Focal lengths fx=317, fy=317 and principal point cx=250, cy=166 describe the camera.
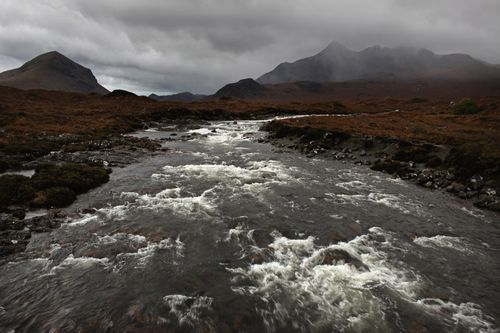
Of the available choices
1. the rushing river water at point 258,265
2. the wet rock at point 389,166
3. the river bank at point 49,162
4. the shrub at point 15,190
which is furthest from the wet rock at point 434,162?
→ the shrub at point 15,190

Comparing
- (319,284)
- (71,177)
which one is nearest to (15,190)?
(71,177)

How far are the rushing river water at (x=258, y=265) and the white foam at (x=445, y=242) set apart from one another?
10 centimetres

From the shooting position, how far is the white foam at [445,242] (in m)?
16.2

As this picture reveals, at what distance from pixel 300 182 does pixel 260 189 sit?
14.1 ft

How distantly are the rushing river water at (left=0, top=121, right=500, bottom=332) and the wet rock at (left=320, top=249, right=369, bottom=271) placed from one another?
0.26ft

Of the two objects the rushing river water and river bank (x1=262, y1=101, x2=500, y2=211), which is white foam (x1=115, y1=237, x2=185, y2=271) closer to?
the rushing river water

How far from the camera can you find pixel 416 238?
17.1 meters

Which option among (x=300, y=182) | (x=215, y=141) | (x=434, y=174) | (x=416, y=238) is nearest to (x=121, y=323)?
(x=416, y=238)

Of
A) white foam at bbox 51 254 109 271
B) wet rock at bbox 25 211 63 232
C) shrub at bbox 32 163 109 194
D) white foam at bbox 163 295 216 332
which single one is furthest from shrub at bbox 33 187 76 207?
white foam at bbox 163 295 216 332

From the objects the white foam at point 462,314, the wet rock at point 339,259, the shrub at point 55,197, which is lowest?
the white foam at point 462,314

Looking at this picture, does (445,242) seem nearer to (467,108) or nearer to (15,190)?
(15,190)

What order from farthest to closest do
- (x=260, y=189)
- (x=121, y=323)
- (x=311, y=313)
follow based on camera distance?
1. (x=260, y=189)
2. (x=311, y=313)
3. (x=121, y=323)

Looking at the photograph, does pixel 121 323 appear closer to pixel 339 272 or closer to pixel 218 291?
pixel 218 291

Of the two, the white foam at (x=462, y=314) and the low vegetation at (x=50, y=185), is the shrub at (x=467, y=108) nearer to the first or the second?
the white foam at (x=462, y=314)
